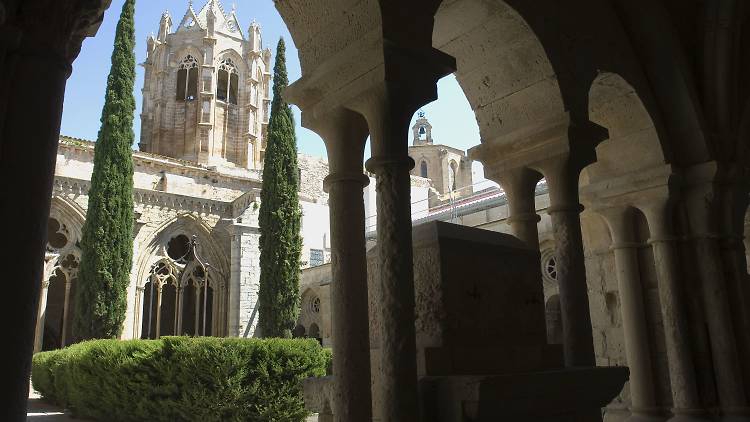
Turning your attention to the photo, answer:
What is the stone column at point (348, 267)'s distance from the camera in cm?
224

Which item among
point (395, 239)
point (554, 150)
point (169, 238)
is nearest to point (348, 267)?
point (395, 239)

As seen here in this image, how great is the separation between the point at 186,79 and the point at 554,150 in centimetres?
2083

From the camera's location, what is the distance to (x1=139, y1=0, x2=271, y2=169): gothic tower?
21.2 metres

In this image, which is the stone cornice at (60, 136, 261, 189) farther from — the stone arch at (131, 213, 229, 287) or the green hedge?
the green hedge

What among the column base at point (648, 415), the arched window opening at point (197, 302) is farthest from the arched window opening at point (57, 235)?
the column base at point (648, 415)

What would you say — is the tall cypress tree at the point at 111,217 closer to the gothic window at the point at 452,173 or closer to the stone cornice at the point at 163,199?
the stone cornice at the point at 163,199

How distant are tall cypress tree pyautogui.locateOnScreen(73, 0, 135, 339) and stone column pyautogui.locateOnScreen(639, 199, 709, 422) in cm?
1155

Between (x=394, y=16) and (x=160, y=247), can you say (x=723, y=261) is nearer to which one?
(x=394, y=16)

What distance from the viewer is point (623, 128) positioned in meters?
4.11

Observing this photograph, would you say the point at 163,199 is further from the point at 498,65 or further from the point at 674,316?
the point at 674,316

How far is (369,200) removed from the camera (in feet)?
81.1

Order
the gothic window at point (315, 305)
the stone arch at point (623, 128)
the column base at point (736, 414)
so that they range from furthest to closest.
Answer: the gothic window at point (315, 305) → the stone arch at point (623, 128) → the column base at point (736, 414)

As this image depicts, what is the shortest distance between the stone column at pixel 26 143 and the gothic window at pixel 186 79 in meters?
21.3

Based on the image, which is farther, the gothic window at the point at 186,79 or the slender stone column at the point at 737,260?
the gothic window at the point at 186,79
